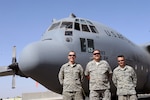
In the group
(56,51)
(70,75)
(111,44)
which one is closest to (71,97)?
(70,75)

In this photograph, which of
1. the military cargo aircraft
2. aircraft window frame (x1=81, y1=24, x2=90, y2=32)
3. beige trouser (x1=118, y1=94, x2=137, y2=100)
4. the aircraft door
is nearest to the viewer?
beige trouser (x1=118, y1=94, x2=137, y2=100)

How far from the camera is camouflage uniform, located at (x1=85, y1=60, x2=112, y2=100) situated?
689cm

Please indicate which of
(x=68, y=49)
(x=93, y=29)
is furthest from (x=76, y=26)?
(x=68, y=49)

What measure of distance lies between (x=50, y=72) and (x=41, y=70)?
17.3 inches

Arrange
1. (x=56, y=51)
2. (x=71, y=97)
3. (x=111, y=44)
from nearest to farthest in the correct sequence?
1. (x=71, y=97)
2. (x=56, y=51)
3. (x=111, y=44)

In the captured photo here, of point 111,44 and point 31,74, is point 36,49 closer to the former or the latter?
point 31,74

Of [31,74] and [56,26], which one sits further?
[56,26]

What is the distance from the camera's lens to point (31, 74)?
30.5ft

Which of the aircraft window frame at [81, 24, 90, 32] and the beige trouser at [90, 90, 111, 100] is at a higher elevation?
the aircraft window frame at [81, 24, 90, 32]

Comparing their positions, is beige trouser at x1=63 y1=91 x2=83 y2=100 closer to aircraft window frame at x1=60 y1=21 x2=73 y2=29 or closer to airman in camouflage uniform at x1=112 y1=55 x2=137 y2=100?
airman in camouflage uniform at x1=112 y1=55 x2=137 y2=100

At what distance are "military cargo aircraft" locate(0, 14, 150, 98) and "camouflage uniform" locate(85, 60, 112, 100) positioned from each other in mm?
2663

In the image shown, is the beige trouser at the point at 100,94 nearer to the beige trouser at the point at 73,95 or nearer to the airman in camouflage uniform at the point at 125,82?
the beige trouser at the point at 73,95

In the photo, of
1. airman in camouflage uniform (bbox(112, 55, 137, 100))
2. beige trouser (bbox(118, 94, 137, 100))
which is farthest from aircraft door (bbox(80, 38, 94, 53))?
beige trouser (bbox(118, 94, 137, 100))

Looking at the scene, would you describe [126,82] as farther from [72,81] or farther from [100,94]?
[72,81]
